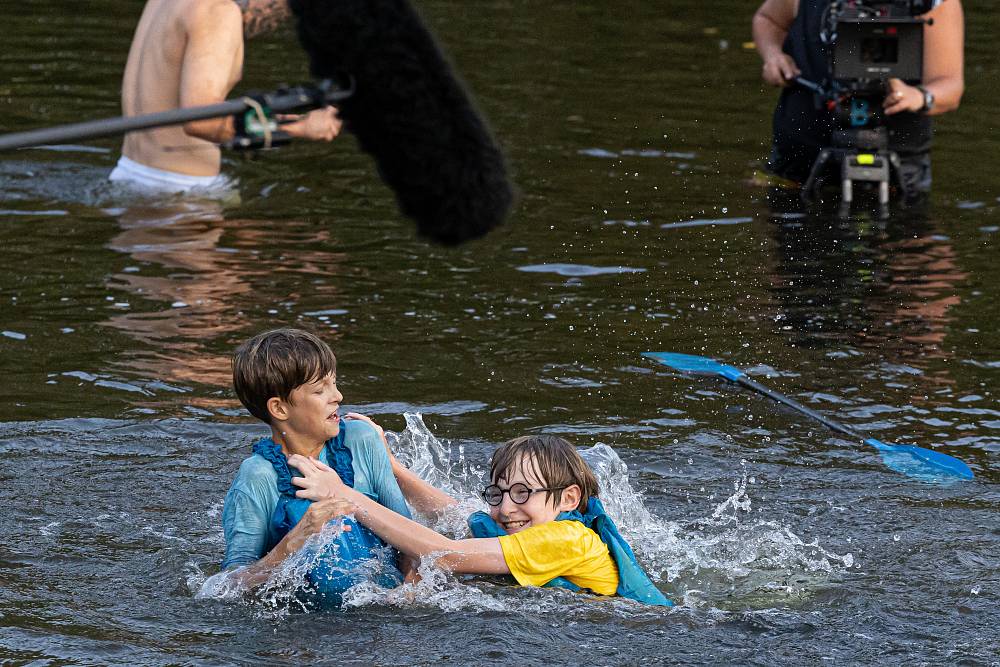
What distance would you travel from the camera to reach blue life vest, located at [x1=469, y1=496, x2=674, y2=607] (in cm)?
506

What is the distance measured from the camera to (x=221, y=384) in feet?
23.5

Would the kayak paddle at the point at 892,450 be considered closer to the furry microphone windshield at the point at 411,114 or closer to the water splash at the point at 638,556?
the water splash at the point at 638,556

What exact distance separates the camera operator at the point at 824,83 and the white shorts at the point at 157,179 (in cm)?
378

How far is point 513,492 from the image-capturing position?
5066 mm

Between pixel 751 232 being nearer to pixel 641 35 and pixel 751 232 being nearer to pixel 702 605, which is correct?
pixel 702 605

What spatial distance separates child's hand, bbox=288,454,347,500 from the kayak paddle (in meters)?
2.60

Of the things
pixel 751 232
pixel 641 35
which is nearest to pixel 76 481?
pixel 751 232

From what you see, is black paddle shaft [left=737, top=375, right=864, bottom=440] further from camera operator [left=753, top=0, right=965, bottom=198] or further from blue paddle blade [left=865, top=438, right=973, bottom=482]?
camera operator [left=753, top=0, right=965, bottom=198]

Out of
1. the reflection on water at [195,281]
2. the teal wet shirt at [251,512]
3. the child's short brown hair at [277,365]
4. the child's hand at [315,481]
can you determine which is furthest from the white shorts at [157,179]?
the child's hand at [315,481]

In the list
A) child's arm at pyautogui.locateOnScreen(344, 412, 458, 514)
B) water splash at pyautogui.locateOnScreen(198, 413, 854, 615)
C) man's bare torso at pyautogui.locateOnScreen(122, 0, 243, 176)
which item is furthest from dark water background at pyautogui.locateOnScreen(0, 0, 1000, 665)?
man's bare torso at pyautogui.locateOnScreen(122, 0, 243, 176)

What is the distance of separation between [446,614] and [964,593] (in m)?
1.77

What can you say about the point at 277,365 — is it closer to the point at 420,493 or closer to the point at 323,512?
the point at 323,512

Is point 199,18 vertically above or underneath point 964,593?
above

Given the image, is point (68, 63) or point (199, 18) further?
point (68, 63)
